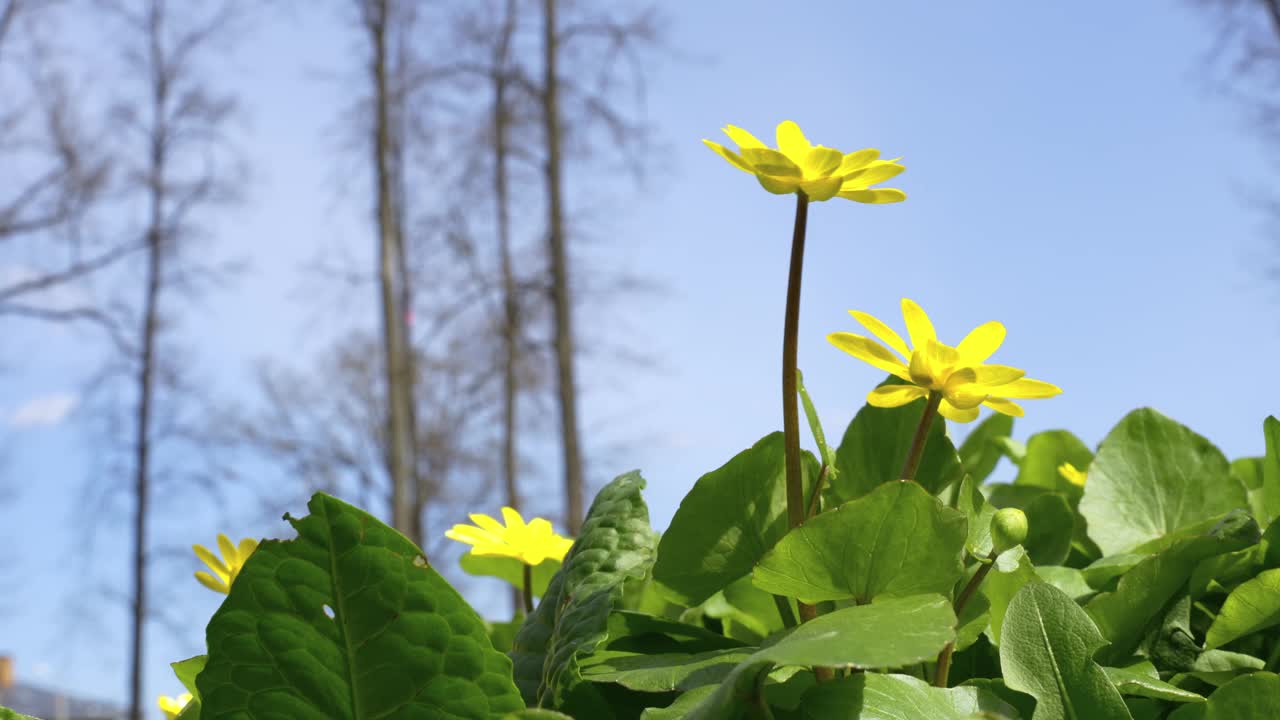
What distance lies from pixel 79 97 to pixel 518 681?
10.5 metres

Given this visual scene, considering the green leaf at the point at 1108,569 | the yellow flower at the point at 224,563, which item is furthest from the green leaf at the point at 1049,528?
the yellow flower at the point at 224,563

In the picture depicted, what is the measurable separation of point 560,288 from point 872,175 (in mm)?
6901

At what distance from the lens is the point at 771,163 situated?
0.50 m

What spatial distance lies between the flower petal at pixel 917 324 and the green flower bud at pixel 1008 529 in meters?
0.10

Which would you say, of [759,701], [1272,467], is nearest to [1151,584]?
[1272,467]

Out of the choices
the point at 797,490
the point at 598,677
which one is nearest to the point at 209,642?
the point at 598,677

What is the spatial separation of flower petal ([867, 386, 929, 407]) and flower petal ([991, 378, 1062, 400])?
0.12ft

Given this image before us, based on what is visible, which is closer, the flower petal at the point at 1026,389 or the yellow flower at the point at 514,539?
the flower petal at the point at 1026,389

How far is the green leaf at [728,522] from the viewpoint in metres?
0.53

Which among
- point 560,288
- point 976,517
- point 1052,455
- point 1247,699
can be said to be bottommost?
point 1247,699

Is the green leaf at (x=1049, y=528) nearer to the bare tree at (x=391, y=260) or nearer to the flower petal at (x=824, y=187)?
the flower petal at (x=824, y=187)

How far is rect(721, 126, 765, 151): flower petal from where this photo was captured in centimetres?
51

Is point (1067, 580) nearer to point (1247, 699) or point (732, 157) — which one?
point (1247, 699)

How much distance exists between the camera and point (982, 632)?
0.58 m
